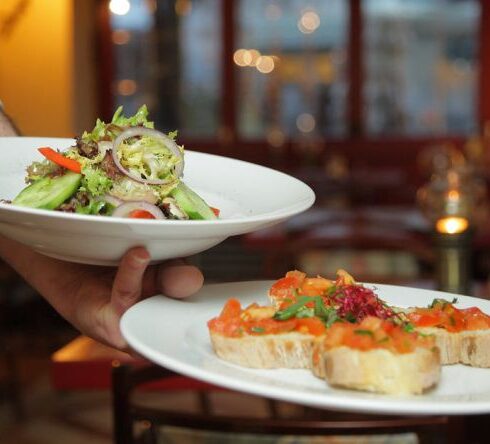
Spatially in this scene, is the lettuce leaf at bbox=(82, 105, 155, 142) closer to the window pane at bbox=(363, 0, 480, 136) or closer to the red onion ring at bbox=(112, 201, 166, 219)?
the red onion ring at bbox=(112, 201, 166, 219)

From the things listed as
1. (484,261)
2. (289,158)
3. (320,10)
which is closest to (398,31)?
(320,10)

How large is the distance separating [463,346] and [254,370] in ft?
0.79

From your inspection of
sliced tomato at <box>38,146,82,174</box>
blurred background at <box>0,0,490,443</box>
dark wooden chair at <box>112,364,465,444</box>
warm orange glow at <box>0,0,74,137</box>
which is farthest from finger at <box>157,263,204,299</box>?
blurred background at <box>0,0,490,443</box>

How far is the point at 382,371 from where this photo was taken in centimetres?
91

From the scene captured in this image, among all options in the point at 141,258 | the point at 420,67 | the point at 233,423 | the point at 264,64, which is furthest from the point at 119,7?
the point at 141,258

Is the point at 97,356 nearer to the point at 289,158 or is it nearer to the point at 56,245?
the point at 56,245

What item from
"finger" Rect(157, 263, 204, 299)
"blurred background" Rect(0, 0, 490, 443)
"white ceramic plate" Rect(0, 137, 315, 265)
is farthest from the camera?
"blurred background" Rect(0, 0, 490, 443)

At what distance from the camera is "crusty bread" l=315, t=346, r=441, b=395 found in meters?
0.89

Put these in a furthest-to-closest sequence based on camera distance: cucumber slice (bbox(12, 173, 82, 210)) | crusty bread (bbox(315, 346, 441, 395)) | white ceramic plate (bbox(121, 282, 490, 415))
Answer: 1. cucumber slice (bbox(12, 173, 82, 210))
2. crusty bread (bbox(315, 346, 441, 395))
3. white ceramic plate (bbox(121, 282, 490, 415))

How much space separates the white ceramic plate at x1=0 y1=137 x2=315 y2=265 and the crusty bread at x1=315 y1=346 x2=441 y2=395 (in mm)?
208

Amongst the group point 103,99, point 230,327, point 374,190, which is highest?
point 230,327

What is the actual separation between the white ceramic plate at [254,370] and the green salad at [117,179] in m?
0.12

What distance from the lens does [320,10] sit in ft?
30.2

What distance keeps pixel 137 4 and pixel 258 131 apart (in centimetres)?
170
